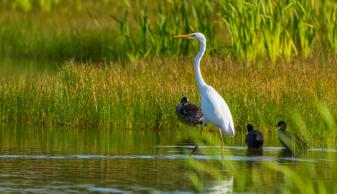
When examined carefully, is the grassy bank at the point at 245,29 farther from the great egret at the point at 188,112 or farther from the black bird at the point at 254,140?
the black bird at the point at 254,140

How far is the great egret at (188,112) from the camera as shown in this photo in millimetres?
19047

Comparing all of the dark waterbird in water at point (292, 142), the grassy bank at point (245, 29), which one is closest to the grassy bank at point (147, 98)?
the dark waterbird in water at point (292, 142)

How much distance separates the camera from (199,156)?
54.2 feet

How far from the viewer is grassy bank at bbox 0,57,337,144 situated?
19547 mm

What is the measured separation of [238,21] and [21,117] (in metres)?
7.10

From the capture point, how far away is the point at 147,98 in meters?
20.1

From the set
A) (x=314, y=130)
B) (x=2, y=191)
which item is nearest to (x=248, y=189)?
(x=2, y=191)

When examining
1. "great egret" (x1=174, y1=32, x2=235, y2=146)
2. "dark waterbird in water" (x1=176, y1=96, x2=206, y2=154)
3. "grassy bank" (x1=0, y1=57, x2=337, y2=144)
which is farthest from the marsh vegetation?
"great egret" (x1=174, y1=32, x2=235, y2=146)

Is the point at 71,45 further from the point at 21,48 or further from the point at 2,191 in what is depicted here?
the point at 2,191

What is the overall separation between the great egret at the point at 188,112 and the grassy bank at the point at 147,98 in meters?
0.56

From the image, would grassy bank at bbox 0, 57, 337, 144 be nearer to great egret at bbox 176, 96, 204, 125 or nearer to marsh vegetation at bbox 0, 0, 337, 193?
marsh vegetation at bbox 0, 0, 337, 193

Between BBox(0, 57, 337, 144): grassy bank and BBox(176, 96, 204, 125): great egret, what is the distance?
1.82 ft

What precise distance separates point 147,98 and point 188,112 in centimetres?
127

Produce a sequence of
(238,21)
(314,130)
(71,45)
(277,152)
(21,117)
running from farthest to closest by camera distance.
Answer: (71,45) < (238,21) < (21,117) < (314,130) < (277,152)
